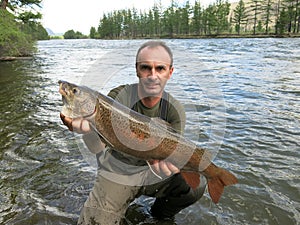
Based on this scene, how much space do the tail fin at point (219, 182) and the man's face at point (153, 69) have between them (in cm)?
107

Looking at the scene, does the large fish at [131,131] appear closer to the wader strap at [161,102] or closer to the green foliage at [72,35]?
the wader strap at [161,102]

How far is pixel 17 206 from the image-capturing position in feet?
11.0

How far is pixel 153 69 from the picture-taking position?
9.72 feet

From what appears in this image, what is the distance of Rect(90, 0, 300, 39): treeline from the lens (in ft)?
232

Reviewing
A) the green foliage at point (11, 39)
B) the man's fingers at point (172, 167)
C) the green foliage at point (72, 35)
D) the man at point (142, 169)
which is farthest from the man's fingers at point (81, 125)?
the green foliage at point (72, 35)

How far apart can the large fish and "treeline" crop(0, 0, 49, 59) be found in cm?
2117

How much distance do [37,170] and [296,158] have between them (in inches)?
174

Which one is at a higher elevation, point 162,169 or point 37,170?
point 162,169

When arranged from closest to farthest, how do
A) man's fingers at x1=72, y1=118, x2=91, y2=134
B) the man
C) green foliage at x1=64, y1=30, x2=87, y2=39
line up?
man's fingers at x1=72, y1=118, x2=91, y2=134
the man
green foliage at x1=64, y1=30, x2=87, y2=39

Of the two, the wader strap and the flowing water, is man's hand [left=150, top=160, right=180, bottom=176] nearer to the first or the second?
the wader strap

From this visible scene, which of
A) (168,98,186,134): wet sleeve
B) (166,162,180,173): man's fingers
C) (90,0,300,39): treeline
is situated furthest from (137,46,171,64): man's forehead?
(90,0,300,39): treeline

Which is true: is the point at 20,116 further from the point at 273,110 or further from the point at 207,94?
the point at 273,110

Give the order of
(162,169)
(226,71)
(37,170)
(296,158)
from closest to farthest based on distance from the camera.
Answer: (162,169) < (37,170) < (296,158) < (226,71)

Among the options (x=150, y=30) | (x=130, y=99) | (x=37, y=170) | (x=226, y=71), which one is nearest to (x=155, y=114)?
(x=130, y=99)
